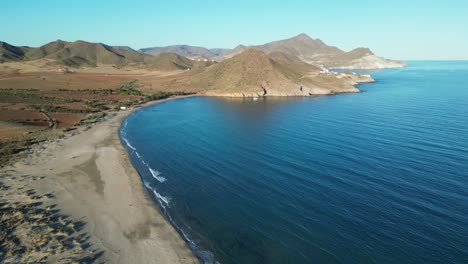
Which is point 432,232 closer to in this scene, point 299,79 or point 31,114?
point 31,114

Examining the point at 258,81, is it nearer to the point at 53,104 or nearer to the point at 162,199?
the point at 53,104

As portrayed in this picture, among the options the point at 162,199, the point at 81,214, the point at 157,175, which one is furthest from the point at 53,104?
the point at 162,199

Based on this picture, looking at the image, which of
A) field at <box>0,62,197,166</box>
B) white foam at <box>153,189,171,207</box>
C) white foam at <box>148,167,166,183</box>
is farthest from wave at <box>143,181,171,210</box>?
field at <box>0,62,197,166</box>

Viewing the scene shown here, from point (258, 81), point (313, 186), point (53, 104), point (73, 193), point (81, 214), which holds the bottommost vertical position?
point (81, 214)

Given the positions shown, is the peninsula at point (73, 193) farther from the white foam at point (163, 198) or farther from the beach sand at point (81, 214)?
the white foam at point (163, 198)

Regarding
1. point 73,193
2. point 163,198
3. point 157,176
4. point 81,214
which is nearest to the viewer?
point 81,214

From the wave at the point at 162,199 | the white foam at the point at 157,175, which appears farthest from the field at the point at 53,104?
the wave at the point at 162,199
